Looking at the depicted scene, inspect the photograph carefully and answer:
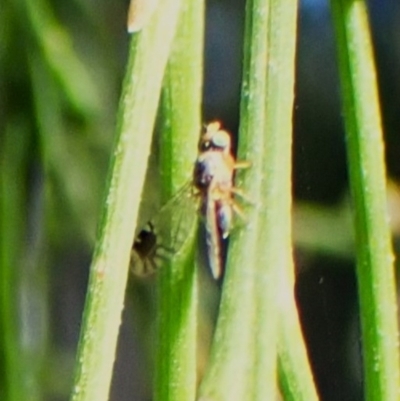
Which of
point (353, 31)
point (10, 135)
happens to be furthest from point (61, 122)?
point (353, 31)

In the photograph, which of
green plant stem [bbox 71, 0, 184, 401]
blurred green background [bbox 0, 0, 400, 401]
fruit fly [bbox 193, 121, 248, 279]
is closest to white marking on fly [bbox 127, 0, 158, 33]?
green plant stem [bbox 71, 0, 184, 401]

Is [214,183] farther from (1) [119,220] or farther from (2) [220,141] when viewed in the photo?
(1) [119,220]

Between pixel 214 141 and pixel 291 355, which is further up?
pixel 214 141

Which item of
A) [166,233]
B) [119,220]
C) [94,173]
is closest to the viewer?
[119,220]

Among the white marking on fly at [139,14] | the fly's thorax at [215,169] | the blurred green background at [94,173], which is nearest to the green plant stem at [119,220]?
the white marking on fly at [139,14]

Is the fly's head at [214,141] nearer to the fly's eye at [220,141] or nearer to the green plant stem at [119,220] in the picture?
the fly's eye at [220,141]

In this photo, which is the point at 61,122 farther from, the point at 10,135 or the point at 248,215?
the point at 248,215

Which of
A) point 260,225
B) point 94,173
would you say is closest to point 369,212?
point 260,225
